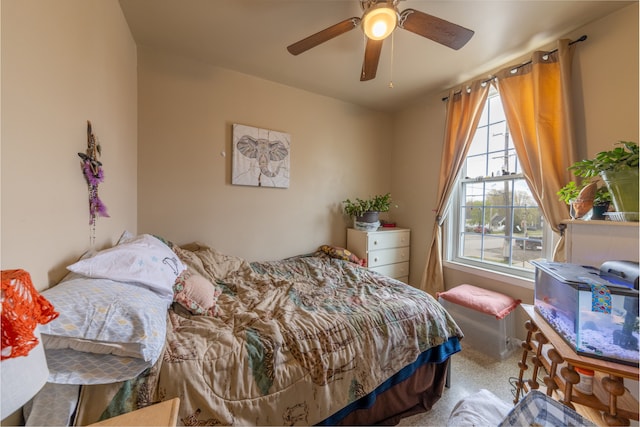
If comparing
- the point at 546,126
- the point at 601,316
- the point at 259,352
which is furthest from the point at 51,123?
the point at 546,126

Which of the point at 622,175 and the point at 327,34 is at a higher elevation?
the point at 327,34

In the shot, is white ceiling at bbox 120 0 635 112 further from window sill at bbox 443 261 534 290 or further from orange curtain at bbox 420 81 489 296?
window sill at bbox 443 261 534 290

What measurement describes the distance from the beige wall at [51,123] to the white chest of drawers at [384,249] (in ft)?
7.60

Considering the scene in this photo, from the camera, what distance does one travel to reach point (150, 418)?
67 centimetres

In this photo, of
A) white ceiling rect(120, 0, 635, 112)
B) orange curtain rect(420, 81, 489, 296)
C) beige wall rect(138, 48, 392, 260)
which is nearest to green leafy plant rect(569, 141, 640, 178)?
white ceiling rect(120, 0, 635, 112)

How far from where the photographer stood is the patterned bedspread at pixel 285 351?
3.02 feet

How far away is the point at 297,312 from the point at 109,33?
81.6 inches

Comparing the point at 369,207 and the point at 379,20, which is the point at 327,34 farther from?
the point at 369,207

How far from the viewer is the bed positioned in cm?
81

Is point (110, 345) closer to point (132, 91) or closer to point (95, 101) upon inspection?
point (95, 101)

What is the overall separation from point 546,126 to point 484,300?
150 centimetres

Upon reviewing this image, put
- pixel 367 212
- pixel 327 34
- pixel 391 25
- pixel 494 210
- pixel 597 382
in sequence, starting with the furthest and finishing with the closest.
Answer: pixel 367 212 < pixel 494 210 < pixel 327 34 < pixel 391 25 < pixel 597 382

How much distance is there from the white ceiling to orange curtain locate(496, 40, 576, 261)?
0.24m

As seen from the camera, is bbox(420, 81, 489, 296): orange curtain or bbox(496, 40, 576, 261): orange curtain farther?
bbox(420, 81, 489, 296): orange curtain
